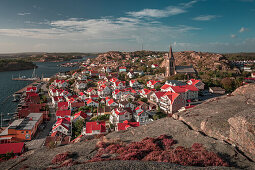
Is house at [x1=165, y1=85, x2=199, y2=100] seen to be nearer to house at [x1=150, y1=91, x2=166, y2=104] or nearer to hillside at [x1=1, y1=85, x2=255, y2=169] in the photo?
house at [x1=150, y1=91, x2=166, y2=104]

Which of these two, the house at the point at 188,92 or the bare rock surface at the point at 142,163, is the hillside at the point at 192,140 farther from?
the house at the point at 188,92

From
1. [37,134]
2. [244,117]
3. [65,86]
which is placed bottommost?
[37,134]

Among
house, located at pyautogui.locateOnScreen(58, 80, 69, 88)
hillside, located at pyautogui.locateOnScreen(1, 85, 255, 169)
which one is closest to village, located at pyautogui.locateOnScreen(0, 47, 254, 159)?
hillside, located at pyautogui.locateOnScreen(1, 85, 255, 169)

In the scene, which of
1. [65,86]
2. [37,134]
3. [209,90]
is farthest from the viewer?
[65,86]

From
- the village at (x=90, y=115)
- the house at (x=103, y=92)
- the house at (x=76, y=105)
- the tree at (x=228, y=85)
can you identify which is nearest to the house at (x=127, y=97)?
the village at (x=90, y=115)

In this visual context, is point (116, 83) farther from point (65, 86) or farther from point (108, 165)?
point (108, 165)

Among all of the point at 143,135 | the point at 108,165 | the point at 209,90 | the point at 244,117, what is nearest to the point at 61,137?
the point at 143,135

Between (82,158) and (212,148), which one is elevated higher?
(212,148)

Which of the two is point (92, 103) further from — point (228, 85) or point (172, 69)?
point (228, 85)

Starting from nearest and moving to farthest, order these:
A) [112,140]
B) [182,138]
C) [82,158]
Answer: [82,158]
[182,138]
[112,140]
